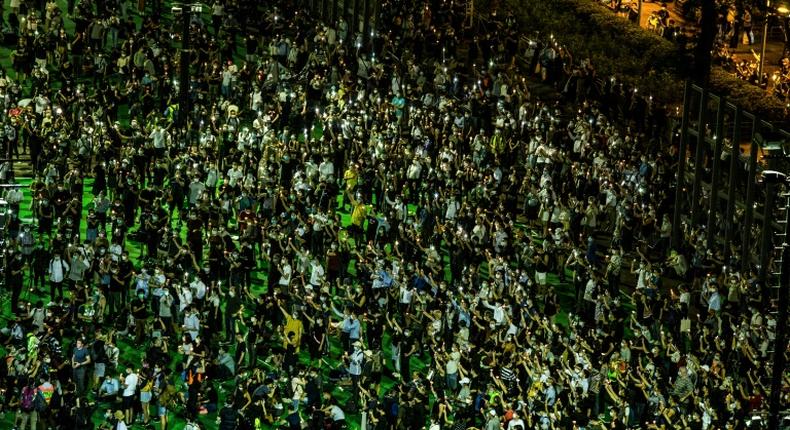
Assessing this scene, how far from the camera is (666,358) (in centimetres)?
4381

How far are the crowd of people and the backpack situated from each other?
0.16 ft

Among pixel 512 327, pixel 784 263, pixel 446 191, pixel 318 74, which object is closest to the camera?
pixel 784 263

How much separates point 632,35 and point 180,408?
76.3 ft

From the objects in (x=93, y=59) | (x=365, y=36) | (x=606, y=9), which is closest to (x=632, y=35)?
(x=606, y=9)

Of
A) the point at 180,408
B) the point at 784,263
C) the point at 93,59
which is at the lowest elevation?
the point at 180,408

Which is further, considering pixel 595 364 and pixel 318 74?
pixel 318 74

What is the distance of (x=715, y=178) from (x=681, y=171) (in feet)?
3.00

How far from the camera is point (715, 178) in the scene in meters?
52.0

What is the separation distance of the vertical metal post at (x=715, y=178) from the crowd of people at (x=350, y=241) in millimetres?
1300

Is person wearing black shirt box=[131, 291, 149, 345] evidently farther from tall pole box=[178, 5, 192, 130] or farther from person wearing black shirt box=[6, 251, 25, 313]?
tall pole box=[178, 5, 192, 130]

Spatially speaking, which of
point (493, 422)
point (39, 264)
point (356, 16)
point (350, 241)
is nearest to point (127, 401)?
point (39, 264)

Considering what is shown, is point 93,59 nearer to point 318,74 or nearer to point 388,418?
point 318,74

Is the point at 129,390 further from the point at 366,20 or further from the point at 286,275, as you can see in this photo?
the point at 366,20

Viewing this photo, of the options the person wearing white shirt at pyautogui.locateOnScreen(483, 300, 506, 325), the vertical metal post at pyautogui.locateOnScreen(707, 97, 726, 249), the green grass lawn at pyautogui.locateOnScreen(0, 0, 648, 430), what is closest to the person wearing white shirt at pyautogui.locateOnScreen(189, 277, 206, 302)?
A: the green grass lawn at pyautogui.locateOnScreen(0, 0, 648, 430)
